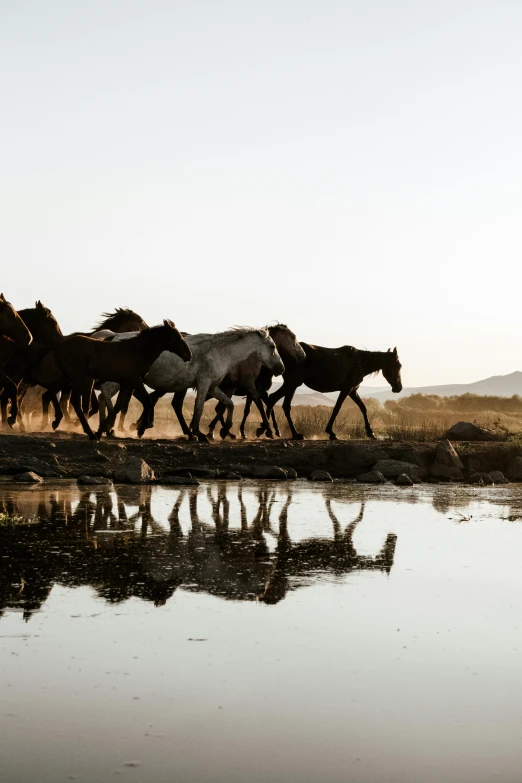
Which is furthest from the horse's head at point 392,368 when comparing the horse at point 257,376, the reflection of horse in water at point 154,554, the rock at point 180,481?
the reflection of horse in water at point 154,554

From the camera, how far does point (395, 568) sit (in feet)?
27.5

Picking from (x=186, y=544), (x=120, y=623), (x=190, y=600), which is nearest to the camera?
(x=120, y=623)

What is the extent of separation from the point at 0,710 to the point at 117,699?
1.70 feet

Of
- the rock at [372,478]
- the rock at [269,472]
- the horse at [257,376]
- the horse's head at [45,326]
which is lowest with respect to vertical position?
the rock at [372,478]

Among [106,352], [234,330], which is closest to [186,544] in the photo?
[106,352]

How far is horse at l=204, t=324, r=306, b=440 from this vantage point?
22.0 m

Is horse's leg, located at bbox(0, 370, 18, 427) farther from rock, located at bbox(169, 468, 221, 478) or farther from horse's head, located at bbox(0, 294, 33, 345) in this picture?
rock, located at bbox(169, 468, 221, 478)

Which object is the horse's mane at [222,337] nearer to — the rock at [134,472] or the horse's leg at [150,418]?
the horse's leg at [150,418]

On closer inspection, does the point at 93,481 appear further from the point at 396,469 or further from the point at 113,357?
the point at 396,469

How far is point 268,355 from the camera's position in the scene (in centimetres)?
2162

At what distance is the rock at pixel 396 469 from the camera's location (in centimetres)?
1784

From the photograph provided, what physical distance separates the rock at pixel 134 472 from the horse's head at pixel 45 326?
5.27 meters

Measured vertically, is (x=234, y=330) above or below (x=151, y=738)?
above

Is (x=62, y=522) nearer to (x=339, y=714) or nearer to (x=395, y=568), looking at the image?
(x=395, y=568)
